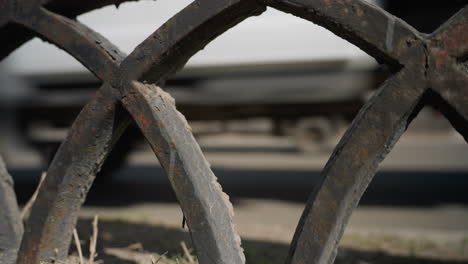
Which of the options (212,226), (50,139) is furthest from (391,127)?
(50,139)

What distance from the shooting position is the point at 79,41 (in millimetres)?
1518

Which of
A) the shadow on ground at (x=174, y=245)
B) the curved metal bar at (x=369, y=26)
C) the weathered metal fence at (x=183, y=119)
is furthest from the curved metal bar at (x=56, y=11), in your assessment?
the shadow on ground at (x=174, y=245)

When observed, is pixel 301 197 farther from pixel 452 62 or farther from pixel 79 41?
pixel 452 62

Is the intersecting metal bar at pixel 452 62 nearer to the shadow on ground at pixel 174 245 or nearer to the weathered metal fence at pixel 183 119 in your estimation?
the weathered metal fence at pixel 183 119

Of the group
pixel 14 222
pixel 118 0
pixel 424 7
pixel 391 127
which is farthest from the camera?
pixel 424 7

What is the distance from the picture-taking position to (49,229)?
154cm

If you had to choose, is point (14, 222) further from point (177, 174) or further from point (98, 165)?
point (177, 174)

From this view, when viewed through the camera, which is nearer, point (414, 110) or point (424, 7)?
point (414, 110)

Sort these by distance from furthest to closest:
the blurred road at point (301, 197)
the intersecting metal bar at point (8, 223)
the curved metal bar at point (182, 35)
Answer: the blurred road at point (301, 197) → the intersecting metal bar at point (8, 223) → the curved metal bar at point (182, 35)

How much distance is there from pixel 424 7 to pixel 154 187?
378cm

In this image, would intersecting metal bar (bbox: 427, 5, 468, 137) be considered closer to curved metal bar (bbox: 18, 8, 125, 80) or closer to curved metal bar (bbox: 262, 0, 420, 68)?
curved metal bar (bbox: 262, 0, 420, 68)

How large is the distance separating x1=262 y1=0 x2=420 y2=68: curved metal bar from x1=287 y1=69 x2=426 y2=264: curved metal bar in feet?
0.20

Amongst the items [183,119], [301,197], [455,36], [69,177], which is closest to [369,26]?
[455,36]

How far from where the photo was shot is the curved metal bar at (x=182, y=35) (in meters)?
1.31
